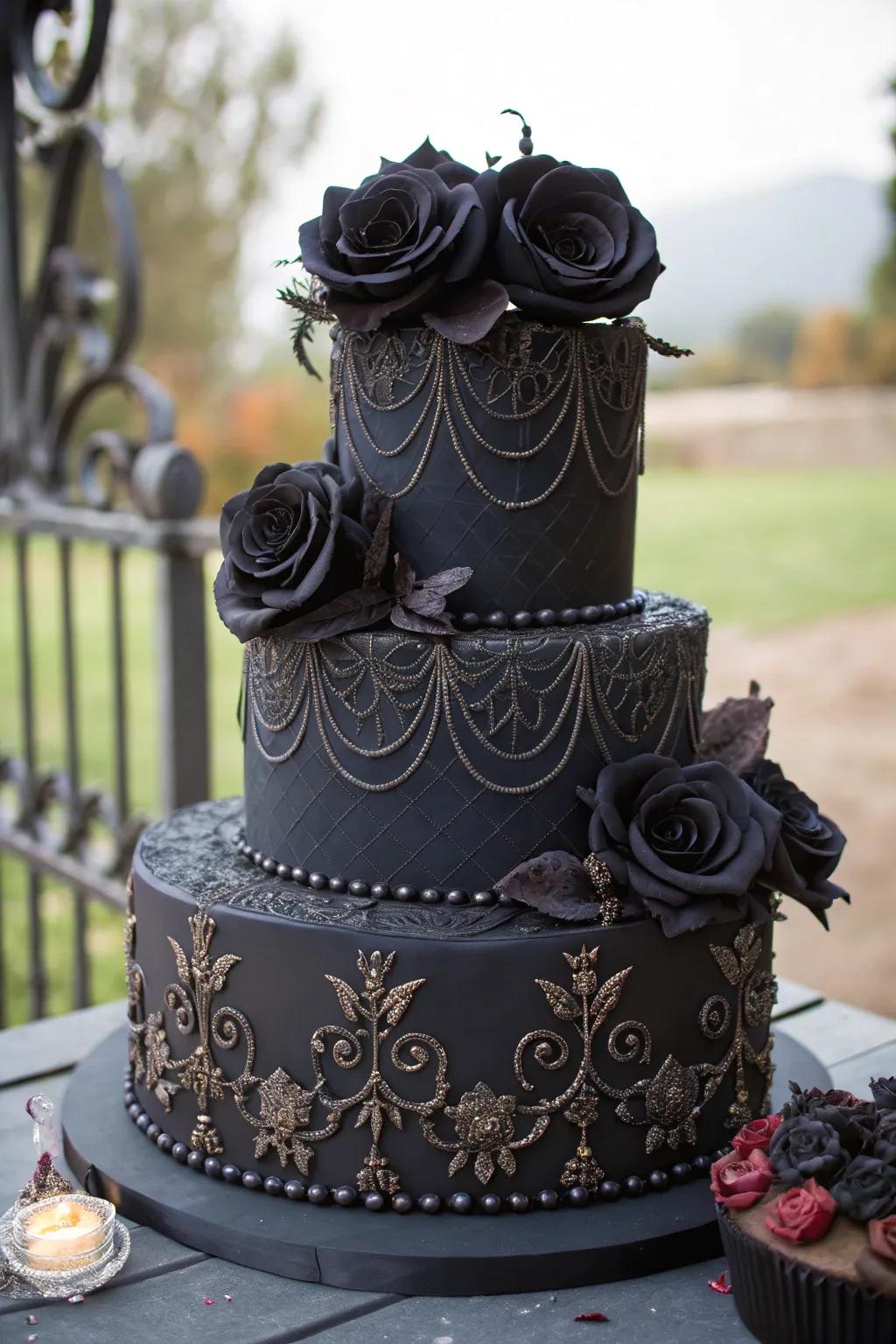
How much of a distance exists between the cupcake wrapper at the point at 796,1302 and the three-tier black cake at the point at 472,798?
0.20m

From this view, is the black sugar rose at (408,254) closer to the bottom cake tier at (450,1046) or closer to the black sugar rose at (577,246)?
the black sugar rose at (577,246)

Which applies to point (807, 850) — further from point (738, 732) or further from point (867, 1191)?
point (867, 1191)

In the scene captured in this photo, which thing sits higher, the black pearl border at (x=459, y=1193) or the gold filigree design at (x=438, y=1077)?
the gold filigree design at (x=438, y=1077)

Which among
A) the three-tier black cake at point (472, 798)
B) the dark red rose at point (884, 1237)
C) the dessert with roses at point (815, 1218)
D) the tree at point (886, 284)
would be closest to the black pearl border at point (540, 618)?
the three-tier black cake at point (472, 798)

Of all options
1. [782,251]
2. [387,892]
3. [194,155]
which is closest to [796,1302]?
[387,892]

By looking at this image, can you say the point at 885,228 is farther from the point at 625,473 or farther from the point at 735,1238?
the point at 735,1238

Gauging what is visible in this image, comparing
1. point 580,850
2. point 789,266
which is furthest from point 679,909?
point 789,266

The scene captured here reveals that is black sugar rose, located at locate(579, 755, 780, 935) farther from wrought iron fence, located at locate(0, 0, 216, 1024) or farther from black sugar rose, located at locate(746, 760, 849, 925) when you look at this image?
wrought iron fence, located at locate(0, 0, 216, 1024)

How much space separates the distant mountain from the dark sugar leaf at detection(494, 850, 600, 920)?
4.06 metres

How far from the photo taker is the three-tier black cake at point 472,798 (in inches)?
54.3

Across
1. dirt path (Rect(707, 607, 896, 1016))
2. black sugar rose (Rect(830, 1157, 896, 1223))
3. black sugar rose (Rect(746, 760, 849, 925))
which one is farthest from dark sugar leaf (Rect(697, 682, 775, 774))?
dirt path (Rect(707, 607, 896, 1016))

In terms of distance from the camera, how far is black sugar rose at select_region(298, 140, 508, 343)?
4.48ft

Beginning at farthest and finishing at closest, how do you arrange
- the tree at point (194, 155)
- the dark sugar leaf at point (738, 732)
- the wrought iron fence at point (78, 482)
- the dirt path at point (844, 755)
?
the tree at point (194, 155) < the dirt path at point (844, 755) < the wrought iron fence at point (78, 482) < the dark sugar leaf at point (738, 732)

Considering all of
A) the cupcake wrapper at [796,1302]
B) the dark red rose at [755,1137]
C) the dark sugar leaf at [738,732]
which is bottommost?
the cupcake wrapper at [796,1302]
